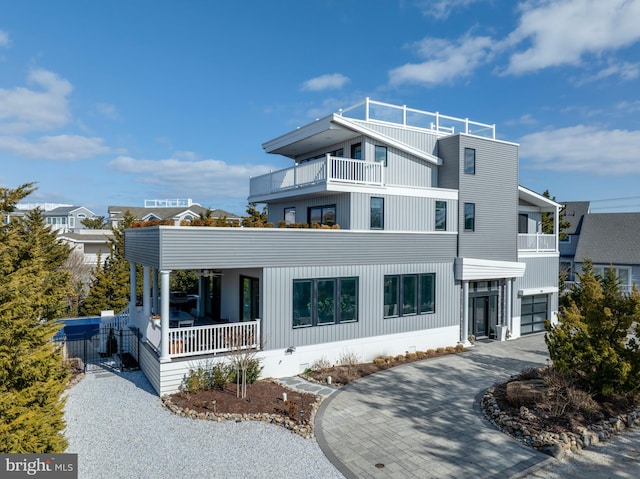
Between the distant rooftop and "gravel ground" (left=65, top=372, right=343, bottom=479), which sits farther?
the distant rooftop

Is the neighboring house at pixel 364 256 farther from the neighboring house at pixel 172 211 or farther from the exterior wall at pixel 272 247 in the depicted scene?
the neighboring house at pixel 172 211

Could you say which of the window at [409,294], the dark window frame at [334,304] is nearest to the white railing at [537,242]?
the window at [409,294]

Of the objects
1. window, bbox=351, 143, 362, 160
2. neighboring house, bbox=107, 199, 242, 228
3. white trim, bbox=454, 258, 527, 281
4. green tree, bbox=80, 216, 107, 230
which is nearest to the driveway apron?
white trim, bbox=454, 258, 527, 281

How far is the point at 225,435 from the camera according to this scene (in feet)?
32.3

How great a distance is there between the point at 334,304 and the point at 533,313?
1325 centimetres

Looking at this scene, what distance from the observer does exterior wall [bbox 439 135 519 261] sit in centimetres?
1894

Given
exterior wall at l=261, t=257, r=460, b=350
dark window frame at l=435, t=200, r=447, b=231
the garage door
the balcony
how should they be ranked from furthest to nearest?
the garage door < dark window frame at l=435, t=200, r=447, b=231 < the balcony < exterior wall at l=261, t=257, r=460, b=350

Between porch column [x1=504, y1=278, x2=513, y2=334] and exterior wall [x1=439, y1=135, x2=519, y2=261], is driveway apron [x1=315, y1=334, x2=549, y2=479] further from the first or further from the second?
exterior wall [x1=439, y1=135, x2=519, y2=261]

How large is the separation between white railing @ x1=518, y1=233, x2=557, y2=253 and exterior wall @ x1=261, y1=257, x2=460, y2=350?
573cm

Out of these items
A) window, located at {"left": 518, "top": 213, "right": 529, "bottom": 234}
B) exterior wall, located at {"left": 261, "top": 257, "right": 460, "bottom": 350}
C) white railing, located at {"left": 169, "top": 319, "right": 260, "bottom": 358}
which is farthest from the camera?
window, located at {"left": 518, "top": 213, "right": 529, "bottom": 234}

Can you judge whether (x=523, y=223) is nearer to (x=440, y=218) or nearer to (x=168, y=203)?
(x=440, y=218)

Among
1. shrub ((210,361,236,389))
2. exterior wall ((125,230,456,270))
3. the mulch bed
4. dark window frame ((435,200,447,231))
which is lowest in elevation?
the mulch bed

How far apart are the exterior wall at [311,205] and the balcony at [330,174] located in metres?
0.88

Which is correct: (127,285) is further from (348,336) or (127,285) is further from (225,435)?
(225,435)
